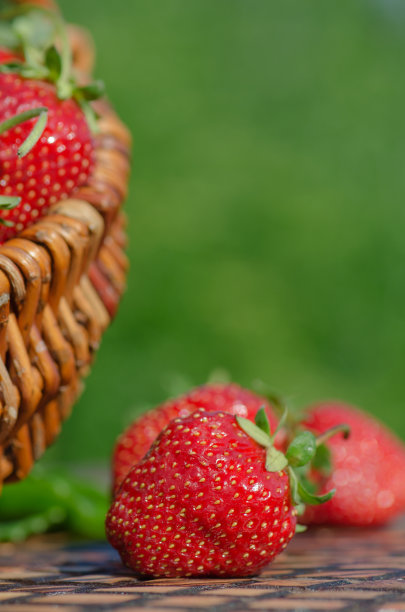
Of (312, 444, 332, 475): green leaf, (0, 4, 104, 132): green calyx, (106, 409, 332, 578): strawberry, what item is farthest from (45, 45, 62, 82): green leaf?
(312, 444, 332, 475): green leaf

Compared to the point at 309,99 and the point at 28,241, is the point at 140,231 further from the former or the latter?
the point at 28,241

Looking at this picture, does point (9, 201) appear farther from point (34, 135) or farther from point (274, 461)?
point (274, 461)

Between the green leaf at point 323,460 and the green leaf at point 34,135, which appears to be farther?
the green leaf at point 323,460

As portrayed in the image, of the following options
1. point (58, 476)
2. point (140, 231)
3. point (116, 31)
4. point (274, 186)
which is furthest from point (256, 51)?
point (58, 476)

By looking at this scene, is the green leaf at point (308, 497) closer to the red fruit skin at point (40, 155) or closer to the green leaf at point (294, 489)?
the green leaf at point (294, 489)

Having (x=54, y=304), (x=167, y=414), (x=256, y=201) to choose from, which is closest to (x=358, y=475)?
(x=167, y=414)

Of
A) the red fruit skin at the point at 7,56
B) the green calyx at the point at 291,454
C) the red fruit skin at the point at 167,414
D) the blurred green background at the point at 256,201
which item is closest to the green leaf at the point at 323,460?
the red fruit skin at the point at 167,414
